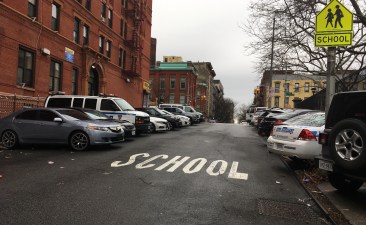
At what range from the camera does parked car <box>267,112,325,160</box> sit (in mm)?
8859

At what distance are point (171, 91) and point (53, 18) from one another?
56.3m

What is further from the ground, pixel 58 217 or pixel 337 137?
pixel 337 137

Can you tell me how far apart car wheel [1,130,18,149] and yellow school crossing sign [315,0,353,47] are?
986cm

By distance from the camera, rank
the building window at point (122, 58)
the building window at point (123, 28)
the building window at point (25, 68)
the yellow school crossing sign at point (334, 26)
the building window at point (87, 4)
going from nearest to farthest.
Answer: the yellow school crossing sign at point (334, 26) → the building window at point (25, 68) → the building window at point (87, 4) → the building window at point (122, 58) → the building window at point (123, 28)

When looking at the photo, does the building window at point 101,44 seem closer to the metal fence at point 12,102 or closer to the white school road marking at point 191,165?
the metal fence at point 12,102

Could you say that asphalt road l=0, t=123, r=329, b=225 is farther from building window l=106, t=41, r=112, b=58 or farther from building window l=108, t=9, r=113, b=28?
building window l=108, t=9, r=113, b=28

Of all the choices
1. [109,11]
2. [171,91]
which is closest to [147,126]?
[109,11]

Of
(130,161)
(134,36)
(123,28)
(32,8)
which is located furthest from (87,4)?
(130,161)

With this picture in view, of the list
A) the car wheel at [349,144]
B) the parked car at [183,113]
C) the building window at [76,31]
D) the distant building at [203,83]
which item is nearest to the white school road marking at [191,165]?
the car wheel at [349,144]

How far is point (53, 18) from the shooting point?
80.3ft

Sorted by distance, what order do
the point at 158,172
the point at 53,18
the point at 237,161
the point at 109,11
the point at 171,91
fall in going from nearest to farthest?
1. the point at 158,172
2. the point at 237,161
3. the point at 53,18
4. the point at 109,11
5. the point at 171,91

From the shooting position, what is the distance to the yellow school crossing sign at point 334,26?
8305 millimetres

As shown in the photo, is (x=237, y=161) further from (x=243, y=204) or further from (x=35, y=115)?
(x=35, y=115)

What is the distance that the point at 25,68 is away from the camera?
21.2 metres
